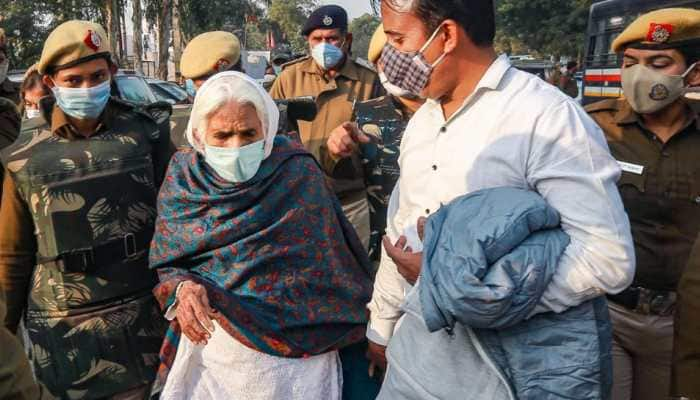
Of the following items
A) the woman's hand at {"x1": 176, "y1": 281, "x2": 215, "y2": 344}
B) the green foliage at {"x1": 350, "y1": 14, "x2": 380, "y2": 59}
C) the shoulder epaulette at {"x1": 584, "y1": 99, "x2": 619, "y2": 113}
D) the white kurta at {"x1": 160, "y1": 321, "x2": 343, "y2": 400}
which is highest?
the shoulder epaulette at {"x1": 584, "y1": 99, "x2": 619, "y2": 113}

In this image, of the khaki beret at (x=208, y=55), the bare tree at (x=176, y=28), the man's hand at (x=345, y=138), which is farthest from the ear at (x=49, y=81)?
the bare tree at (x=176, y=28)

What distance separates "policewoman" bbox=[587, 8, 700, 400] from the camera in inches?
99.3

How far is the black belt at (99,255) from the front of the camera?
241cm

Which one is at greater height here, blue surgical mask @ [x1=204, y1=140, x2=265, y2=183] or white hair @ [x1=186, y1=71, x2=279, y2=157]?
white hair @ [x1=186, y1=71, x2=279, y2=157]

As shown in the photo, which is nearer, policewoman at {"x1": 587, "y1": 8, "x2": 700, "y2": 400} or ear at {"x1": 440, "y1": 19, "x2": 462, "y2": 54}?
ear at {"x1": 440, "y1": 19, "x2": 462, "y2": 54}

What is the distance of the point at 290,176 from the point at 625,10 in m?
11.0

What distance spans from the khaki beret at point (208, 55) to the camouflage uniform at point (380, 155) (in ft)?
2.71

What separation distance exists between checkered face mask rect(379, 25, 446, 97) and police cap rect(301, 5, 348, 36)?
2.37m

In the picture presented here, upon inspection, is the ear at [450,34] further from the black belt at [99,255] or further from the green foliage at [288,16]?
the green foliage at [288,16]

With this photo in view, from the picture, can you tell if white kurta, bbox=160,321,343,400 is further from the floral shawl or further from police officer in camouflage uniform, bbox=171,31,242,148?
police officer in camouflage uniform, bbox=171,31,242,148

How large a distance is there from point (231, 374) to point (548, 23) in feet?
125

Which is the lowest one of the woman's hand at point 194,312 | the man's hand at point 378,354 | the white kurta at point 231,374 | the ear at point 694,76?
the white kurta at point 231,374

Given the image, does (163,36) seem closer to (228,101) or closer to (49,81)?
(49,81)

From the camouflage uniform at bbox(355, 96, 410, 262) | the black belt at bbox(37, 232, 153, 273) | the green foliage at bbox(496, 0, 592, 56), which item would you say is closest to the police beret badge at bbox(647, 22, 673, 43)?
the camouflage uniform at bbox(355, 96, 410, 262)
